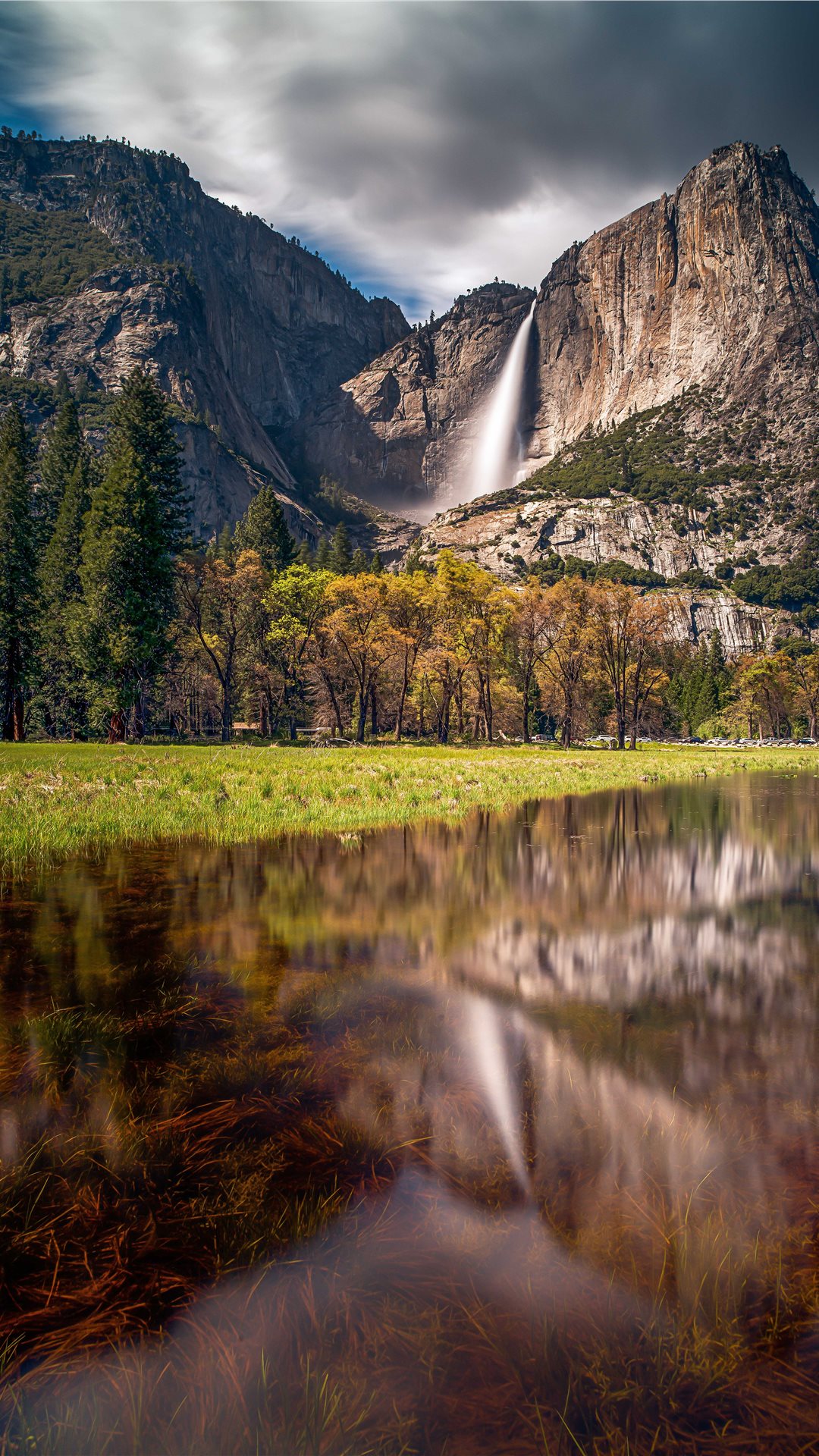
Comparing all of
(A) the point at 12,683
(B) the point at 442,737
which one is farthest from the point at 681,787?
(A) the point at 12,683

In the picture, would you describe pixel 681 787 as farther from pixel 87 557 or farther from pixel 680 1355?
pixel 87 557

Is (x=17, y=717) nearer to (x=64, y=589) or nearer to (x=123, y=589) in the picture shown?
(x=64, y=589)

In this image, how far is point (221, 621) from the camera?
61406mm

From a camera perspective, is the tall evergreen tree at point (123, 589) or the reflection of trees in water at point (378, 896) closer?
the reflection of trees in water at point (378, 896)

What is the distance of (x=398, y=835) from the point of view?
1464 centimetres

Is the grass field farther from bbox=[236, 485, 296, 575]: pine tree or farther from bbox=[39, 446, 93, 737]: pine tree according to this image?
bbox=[236, 485, 296, 575]: pine tree

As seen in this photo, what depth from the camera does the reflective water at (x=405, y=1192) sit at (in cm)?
211

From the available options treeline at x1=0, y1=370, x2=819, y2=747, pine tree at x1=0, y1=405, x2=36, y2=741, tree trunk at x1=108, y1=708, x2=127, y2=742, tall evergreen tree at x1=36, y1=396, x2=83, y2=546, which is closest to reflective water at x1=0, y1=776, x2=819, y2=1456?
tree trunk at x1=108, y1=708, x2=127, y2=742

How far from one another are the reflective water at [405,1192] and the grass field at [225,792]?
6.24 meters

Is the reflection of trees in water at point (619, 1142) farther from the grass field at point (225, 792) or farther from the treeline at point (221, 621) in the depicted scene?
the treeline at point (221, 621)

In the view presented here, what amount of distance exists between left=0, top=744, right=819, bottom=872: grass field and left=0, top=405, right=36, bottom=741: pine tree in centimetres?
1884

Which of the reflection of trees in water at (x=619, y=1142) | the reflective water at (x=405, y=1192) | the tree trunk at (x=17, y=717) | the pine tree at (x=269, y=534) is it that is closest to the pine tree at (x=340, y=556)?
the pine tree at (x=269, y=534)

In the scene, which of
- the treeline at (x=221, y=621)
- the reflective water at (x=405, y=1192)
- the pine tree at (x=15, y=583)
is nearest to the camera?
the reflective water at (x=405, y=1192)

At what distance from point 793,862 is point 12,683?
170 ft
